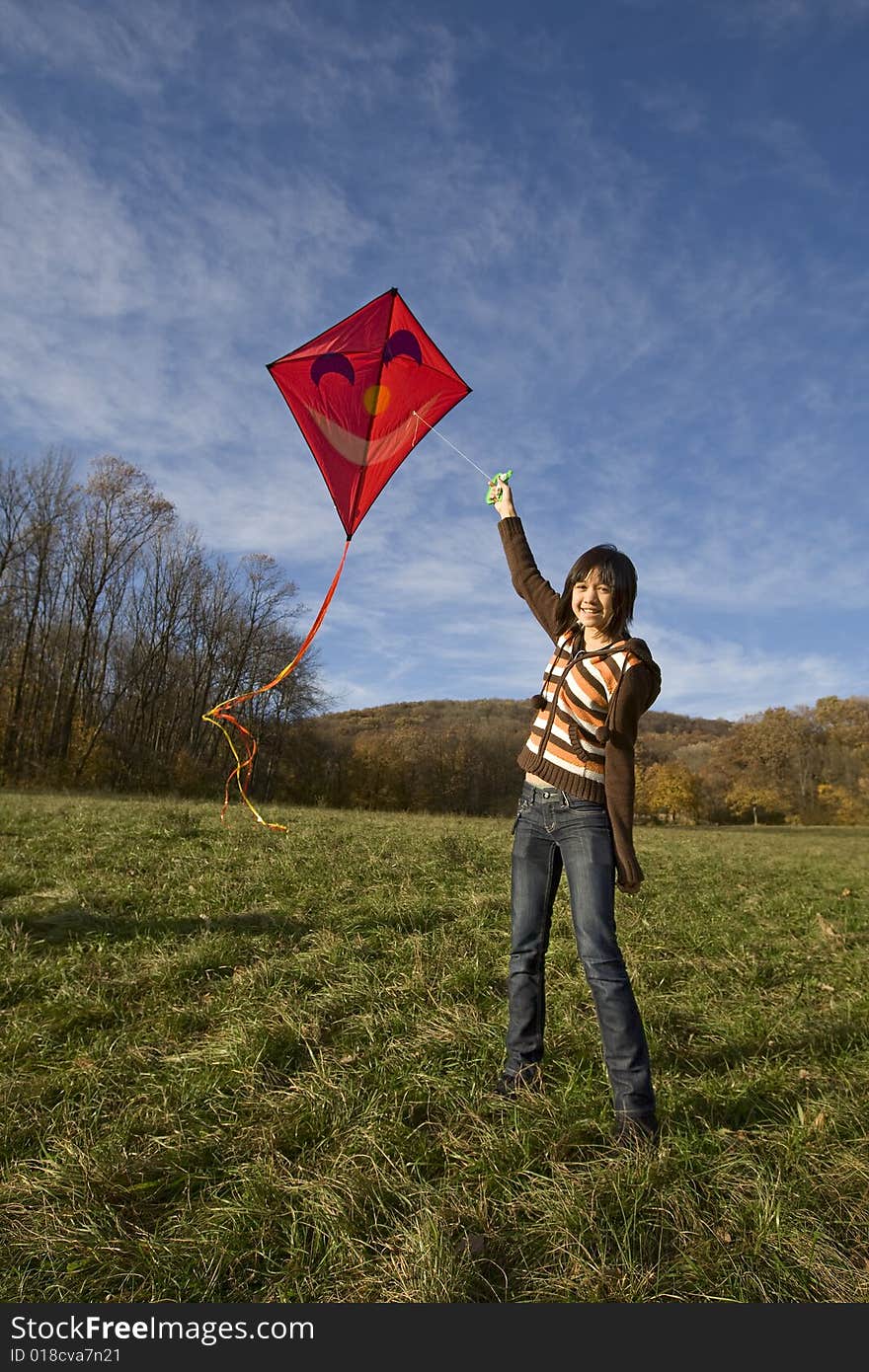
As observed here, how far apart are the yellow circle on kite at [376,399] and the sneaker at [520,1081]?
13.7 ft

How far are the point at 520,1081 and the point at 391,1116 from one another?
605 mm

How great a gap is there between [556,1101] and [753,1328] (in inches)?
44.1

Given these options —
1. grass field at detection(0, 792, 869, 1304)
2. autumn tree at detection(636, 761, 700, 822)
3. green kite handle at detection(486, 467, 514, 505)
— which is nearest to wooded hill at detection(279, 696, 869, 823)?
autumn tree at detection(636, 761, 700, 822)

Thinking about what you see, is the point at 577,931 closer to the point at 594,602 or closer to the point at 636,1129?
the point at 636,1129

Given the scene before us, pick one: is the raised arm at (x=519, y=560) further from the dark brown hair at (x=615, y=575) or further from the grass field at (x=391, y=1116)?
the grass field at (x=391, y=1116)

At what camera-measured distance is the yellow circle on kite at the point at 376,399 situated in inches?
199

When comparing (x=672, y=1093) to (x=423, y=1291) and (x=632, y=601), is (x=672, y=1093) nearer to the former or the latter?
(x=423, y=1291)

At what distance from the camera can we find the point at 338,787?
47.8m

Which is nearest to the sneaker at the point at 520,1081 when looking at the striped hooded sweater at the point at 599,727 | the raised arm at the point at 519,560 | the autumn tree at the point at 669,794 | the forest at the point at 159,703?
the striped hooded sweater at the point at 599,727

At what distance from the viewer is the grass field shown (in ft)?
7.37

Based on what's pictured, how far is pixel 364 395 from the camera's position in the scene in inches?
199

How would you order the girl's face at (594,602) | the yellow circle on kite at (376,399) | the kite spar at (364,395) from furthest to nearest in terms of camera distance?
the yellow circle on kite at (376,399), the kite spar at (364,395), the girl's face at (594,602)

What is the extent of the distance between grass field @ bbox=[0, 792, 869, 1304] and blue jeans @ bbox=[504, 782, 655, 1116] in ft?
0.76

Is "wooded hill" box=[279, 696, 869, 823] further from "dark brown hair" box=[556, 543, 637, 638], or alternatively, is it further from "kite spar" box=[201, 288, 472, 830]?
"dark brown hair" box=[556, 543, 637, 638]
